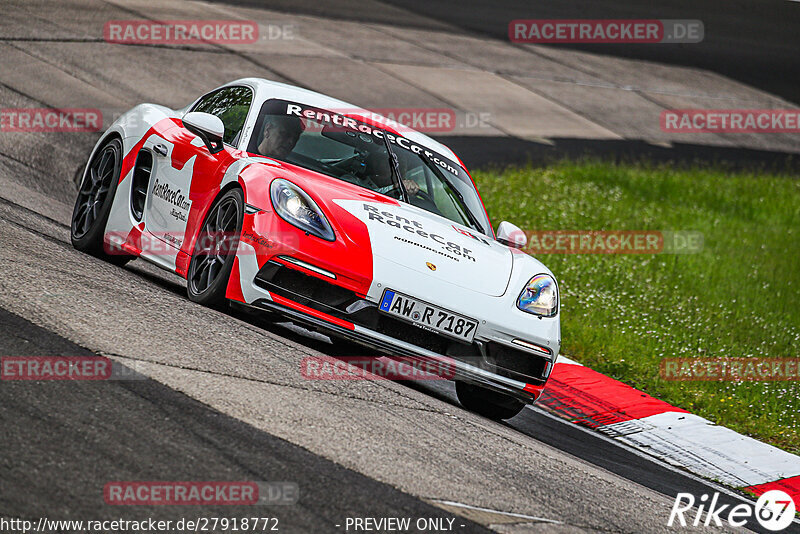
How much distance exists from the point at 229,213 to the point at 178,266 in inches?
26.2

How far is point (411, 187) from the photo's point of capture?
22.8ft

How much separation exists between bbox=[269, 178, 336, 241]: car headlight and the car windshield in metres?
0.66

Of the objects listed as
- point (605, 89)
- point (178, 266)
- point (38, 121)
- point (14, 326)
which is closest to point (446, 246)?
point (178, 266)

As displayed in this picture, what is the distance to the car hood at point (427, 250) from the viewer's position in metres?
5.88

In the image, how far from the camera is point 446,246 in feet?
20.3

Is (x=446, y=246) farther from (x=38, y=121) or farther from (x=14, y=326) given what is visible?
(x=38, y=121)

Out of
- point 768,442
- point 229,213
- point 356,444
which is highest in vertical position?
point 229,213

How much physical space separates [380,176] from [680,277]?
5.34 meters

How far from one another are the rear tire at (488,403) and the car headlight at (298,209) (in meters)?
1.48

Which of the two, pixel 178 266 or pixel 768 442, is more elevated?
pixel 178 266
